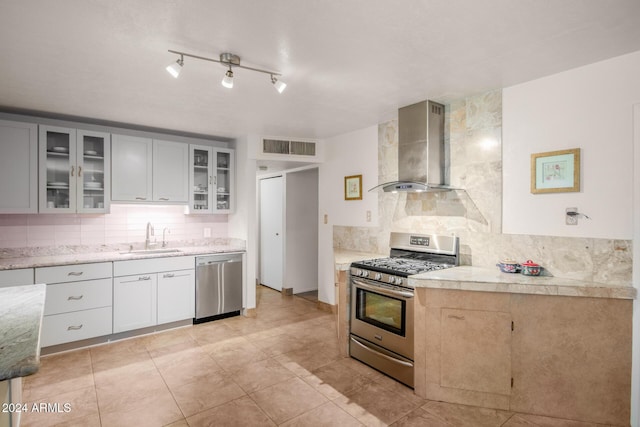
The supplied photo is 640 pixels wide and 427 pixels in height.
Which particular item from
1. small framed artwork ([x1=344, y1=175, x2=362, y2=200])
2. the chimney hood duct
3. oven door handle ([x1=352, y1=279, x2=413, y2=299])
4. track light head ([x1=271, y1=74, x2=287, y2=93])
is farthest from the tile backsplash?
the chimney hood duct

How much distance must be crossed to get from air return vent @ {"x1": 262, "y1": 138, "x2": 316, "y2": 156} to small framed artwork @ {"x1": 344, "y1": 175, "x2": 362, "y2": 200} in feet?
2.31

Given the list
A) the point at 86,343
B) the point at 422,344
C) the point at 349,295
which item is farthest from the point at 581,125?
the point at 86,343

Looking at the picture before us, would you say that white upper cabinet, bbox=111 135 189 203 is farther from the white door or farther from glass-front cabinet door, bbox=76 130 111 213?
the white door

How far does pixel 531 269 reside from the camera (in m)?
2.46

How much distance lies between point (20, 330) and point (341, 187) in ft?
11.3

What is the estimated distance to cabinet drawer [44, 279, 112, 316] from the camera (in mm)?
3176

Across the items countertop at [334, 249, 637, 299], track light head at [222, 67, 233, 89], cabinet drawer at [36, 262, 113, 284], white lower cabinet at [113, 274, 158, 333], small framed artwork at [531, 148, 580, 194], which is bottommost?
white lower cabinet at [113, 274, 158, 333]

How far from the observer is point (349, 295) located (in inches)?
124

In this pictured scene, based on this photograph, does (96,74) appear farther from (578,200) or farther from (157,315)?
(578,200)

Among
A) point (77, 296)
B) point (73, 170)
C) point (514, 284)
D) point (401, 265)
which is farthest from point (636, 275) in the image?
point (73, 170)

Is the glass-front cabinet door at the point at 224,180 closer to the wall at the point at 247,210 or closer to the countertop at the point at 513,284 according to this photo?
the wall at the point at 247,210

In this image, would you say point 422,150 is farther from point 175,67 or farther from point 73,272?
point 73,272

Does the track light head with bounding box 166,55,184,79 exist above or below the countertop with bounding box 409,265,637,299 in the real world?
above

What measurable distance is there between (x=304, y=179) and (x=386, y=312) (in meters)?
3.25
